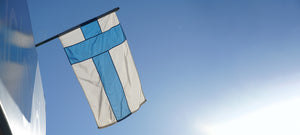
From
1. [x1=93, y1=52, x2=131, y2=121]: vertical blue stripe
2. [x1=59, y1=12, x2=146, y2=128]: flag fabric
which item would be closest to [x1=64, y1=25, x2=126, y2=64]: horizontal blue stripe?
[x1=59, y1=12, x2=146, y2=128]: flag fabric

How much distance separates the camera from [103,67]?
451 centimetres

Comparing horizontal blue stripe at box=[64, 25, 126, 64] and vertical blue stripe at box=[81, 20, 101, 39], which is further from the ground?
vertical blue stripe at box=[81, 20, 101, 39]

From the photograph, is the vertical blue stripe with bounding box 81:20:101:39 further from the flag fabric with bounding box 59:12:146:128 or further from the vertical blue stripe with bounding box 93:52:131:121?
the vertical blue stripe with bounding box 93:52:131:121

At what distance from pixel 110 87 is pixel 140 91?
60 cm

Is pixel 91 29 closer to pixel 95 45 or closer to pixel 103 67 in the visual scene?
pixel 95 45

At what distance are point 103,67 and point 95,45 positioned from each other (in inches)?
15.6

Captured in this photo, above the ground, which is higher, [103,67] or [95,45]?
[95,45]

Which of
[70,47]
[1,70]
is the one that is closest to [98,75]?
[70,47]

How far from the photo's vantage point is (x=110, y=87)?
4.54m

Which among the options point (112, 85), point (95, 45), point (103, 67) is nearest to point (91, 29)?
point (95, 45)

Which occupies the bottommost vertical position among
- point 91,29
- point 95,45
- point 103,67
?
point 103,67

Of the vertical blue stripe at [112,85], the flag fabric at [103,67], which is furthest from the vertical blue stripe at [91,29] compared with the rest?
the vertical blue stripe at [112,85]

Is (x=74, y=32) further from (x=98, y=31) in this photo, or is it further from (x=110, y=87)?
(x=110, y=87)

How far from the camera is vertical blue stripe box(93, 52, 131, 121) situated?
177 inches
